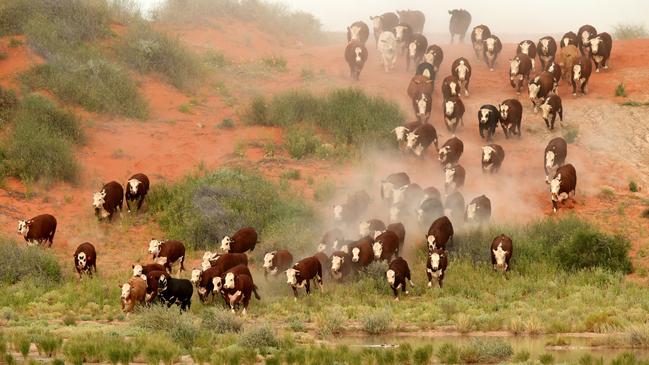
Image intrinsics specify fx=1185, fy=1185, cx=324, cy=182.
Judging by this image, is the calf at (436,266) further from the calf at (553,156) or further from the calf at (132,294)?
the calf at (553,156)

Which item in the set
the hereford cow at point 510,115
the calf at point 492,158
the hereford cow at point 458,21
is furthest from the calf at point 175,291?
the hereford cow at point 458,21

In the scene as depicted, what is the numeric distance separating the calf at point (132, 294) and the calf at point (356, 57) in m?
21.4

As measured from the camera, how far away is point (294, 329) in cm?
2473

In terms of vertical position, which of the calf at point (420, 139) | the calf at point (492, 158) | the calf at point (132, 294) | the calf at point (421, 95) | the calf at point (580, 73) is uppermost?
the calf at point (580, 73)

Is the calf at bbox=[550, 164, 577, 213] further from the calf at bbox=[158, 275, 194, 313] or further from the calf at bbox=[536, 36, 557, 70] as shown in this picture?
the calf at bbox=[158, 275, 194, 313]

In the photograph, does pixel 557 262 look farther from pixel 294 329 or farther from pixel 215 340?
pixel 215 340

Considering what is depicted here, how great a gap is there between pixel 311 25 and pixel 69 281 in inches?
1461

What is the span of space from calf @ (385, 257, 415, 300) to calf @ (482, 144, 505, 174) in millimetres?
8549

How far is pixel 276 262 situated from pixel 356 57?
1809cm

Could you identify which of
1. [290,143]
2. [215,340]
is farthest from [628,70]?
[215,340]

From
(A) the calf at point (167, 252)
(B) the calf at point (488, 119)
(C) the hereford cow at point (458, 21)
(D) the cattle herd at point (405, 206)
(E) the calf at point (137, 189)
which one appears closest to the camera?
(D) the cattle herd at point (405, 206)

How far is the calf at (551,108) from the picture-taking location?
39531 millimetres

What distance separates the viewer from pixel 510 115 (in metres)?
39.2

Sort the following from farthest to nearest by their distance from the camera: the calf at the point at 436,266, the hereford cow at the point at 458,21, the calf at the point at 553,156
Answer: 1. the hereford cow at the point at 458,21
2. the calf at the point at 553,156
3. the calf at the point at 436,266
